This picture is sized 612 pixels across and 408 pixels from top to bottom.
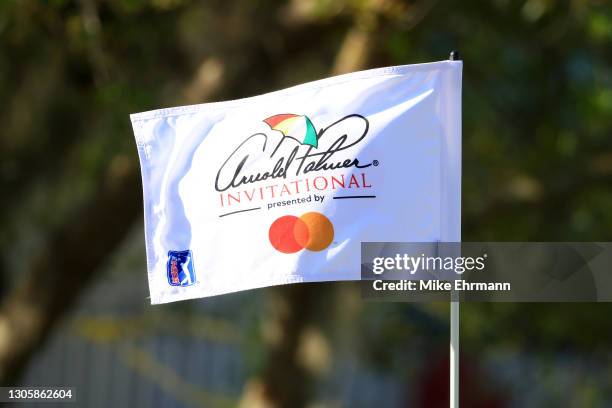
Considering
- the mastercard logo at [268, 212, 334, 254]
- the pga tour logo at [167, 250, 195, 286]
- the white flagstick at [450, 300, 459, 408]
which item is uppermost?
the mastercard logo at [268, 212, 334, 254]

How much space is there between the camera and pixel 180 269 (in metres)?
5.37

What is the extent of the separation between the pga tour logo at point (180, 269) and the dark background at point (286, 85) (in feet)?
9.62

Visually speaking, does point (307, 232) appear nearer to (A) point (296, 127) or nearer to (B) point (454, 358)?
(A) point (296, 127)

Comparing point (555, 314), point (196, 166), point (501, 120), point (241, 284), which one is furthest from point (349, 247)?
point (555, 314)

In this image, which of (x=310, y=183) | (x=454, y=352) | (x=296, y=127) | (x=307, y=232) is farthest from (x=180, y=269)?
(x=454, y=352)

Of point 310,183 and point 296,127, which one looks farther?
point 296,127

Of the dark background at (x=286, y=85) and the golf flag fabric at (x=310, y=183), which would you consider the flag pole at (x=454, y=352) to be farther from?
the dark background at (x=286, y=85)

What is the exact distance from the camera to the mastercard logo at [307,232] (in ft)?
16.8

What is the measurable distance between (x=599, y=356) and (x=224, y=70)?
7106 millimetres

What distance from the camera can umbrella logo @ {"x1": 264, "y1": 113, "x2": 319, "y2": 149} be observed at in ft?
17.0
